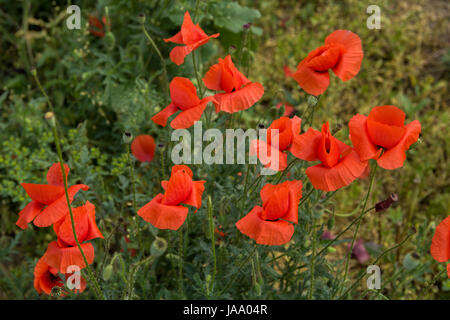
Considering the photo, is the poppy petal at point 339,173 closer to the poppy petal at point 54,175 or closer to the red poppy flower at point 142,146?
the poppy petal at point 54,175

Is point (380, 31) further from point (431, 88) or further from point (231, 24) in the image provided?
point (231, 24)

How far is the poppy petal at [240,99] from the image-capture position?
112cm

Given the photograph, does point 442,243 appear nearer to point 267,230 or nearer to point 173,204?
point 267,230

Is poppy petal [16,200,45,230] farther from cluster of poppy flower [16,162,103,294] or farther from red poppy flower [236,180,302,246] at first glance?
red poppy flower [236,180,302,246]

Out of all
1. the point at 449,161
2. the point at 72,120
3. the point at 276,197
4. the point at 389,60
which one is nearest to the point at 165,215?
the point at 276,197

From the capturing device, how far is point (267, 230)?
1.01 metres

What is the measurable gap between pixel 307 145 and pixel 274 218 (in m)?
0.18

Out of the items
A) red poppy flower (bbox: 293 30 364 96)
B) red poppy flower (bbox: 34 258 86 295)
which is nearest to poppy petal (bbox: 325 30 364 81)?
red poppy flower (bbox: 293 30 364 96)

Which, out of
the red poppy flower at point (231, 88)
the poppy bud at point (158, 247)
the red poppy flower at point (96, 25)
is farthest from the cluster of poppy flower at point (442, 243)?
the red poppy flower at point (96, 25)

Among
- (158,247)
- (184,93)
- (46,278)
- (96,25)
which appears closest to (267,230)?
(158,247)

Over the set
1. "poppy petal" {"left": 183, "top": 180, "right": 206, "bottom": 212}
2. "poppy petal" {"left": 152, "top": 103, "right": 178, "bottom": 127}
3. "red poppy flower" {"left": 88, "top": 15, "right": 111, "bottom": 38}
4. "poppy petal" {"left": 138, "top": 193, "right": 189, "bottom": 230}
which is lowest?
"poppy petal" {"left": 138, "top": 193, "right": 189, "bottom": 230}

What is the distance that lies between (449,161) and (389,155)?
1611 mm

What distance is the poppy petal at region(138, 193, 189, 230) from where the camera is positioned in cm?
100

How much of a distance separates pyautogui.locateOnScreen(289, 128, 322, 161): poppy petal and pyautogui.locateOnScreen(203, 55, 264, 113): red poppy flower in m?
0.15
